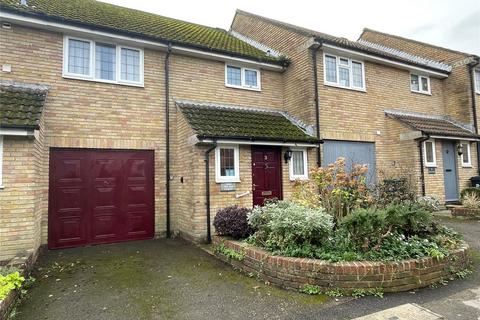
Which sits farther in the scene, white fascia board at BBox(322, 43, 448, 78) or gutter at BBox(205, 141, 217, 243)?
white fascia board at BBox(322, 43, 448, 78)

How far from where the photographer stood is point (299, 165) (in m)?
9.31

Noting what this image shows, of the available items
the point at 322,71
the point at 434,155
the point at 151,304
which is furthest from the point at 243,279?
the point at 434,155

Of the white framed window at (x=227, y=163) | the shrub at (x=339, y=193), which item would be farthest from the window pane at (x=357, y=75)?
the white framed window at (x=227, y=163)

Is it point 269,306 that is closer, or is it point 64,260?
point 269,306

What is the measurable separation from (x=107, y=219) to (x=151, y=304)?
4.08 meters

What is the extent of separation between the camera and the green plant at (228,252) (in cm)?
534

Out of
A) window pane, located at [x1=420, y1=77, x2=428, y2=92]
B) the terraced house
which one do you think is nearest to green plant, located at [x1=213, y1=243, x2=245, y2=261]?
the terraced house

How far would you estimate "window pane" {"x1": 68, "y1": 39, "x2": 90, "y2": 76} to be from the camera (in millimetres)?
7574

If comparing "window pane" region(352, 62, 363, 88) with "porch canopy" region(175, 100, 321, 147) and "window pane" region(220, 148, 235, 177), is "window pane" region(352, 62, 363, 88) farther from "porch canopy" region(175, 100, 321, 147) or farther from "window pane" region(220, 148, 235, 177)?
"window pane" region(220, 148, 235, 177)

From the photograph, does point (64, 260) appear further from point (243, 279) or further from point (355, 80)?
point (355, 80)

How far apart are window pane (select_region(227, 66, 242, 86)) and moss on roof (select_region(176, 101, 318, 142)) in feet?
2.90

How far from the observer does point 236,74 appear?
1002 centimetres

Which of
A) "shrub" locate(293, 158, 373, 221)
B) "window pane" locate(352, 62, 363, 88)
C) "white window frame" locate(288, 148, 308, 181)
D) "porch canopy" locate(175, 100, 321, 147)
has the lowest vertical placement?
"shrub" locate(293, 158, 373, 221)

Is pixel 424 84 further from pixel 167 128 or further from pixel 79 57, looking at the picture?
pixel 79 57
